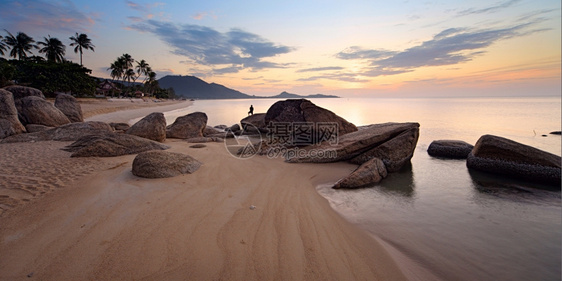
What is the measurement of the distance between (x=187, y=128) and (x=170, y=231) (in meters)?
11.7

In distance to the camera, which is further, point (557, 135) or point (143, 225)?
point (557, 135)

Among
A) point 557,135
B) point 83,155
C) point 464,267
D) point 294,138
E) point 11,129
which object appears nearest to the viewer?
point 464,267

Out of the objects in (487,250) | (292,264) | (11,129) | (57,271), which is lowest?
(487,250)

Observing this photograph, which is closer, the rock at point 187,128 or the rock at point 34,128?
the rock at point 34,128

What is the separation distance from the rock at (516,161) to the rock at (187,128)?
45.4 feet

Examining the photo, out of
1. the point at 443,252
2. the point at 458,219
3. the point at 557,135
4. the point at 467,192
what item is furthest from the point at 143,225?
the point at 557,135

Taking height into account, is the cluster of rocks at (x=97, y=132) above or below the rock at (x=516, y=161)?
above

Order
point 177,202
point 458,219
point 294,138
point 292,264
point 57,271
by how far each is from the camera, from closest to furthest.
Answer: point 57,271 < point 292,264 < point 177,202 < point 458,219 < point 294,138

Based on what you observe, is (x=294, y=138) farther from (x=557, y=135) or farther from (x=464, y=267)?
(x=557, y=135)

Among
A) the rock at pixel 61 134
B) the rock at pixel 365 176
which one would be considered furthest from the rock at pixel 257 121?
the rock at pixel 365 176

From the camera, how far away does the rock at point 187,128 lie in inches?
546

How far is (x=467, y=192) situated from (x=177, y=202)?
778 cm

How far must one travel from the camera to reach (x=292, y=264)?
2.97 metres

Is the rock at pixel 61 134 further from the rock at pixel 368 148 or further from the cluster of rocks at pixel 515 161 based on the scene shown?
the cluster of rocks at pixel 515 161
